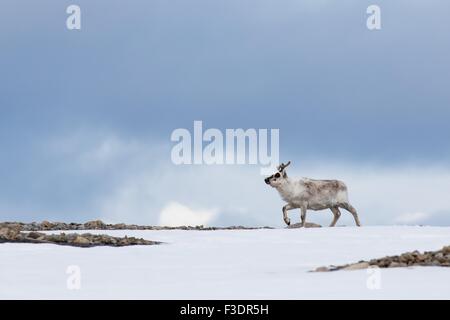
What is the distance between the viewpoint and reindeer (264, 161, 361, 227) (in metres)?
25.6

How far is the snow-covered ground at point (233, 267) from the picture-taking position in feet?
33.8

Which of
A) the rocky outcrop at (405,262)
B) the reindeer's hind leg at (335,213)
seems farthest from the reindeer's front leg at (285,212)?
the rocky outcrop at (405,262)

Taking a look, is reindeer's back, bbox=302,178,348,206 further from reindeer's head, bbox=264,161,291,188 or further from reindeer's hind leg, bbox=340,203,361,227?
reindeer's head, bbox=264,161,291,188

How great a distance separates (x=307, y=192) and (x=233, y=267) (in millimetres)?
12101

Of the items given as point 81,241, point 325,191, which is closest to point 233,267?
point 81,241

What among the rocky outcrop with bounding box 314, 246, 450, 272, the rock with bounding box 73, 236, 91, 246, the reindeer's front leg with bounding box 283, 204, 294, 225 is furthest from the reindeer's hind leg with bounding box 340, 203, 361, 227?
the rocky outcrop with bounding box 314, 246, 450, 272

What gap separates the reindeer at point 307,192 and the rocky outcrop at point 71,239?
679cm

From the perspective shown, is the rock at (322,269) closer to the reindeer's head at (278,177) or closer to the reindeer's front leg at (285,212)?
the reindeer's front leg at (285,212)

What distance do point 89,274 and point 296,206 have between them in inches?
523

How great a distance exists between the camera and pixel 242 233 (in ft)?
71.4

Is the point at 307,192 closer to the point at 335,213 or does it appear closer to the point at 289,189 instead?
the point at 289,189
